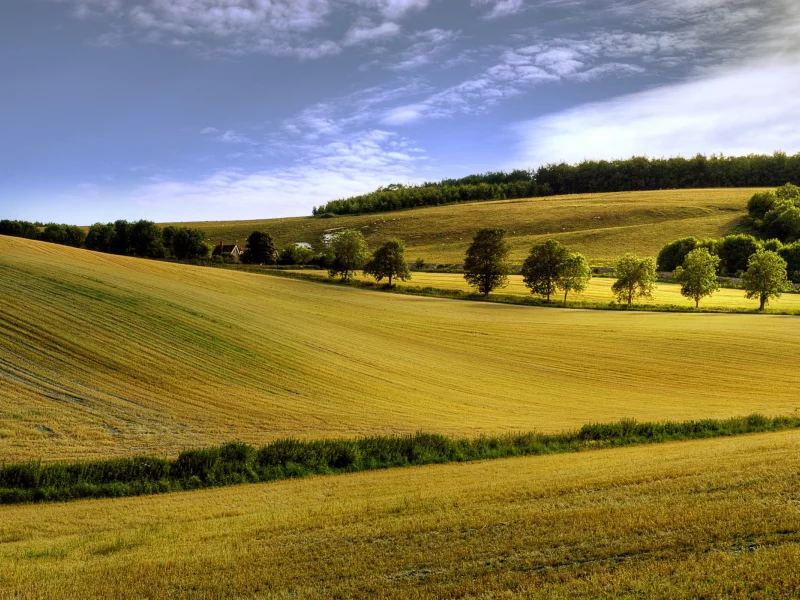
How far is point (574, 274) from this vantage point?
68.3 metres

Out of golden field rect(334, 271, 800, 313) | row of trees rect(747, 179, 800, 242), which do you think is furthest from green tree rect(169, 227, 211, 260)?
row of trees rect(747, 179, 800, 242)

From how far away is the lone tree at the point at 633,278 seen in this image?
216 ft

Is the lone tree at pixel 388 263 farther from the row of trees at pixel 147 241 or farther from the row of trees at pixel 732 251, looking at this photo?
the row of trees at pixel 732 251

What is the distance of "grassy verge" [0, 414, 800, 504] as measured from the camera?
48.1ft

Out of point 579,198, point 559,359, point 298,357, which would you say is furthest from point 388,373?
point 579,198

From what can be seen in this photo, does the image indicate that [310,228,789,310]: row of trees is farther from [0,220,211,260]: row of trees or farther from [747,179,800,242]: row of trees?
[747,179,800,242]: row of trees

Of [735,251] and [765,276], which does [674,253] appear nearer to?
[735,251]

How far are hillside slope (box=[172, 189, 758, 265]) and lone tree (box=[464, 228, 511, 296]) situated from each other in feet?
93.4

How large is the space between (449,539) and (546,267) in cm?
6246

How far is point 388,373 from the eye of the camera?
3173cm

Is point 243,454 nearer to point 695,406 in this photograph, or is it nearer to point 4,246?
point 695,406

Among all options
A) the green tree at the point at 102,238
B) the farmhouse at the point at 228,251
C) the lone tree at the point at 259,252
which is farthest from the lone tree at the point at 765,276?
the green tree at the point at 102,238

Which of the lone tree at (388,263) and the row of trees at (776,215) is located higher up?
the row of trees at (776,215)

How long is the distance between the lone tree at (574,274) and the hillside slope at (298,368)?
17.0m
